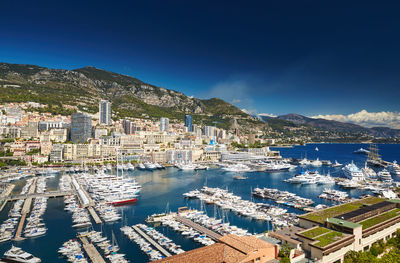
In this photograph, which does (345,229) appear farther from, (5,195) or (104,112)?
(104,112)

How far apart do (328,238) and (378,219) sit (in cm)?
630

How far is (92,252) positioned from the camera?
61.5 feet

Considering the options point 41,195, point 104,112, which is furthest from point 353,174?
point 104,112

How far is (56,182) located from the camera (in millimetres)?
44969

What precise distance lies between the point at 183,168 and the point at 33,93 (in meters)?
77.6

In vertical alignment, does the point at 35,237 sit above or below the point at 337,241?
below

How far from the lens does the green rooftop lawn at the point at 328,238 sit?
14.1m

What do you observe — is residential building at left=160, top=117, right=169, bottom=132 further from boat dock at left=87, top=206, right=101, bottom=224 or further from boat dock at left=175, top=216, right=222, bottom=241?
boat dock at left=175, top=216, right=222, bottom=241

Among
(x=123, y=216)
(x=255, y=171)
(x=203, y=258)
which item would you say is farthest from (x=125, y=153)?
(x=203, y=258)

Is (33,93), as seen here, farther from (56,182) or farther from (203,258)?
(203,258)

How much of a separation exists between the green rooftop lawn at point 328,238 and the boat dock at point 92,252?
1390 cm

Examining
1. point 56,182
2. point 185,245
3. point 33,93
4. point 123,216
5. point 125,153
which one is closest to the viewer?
point 185,245

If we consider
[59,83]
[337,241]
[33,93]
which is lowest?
[337,241]

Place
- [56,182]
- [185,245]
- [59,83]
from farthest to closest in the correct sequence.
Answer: [59,83] → [56,182] → [185,245]
